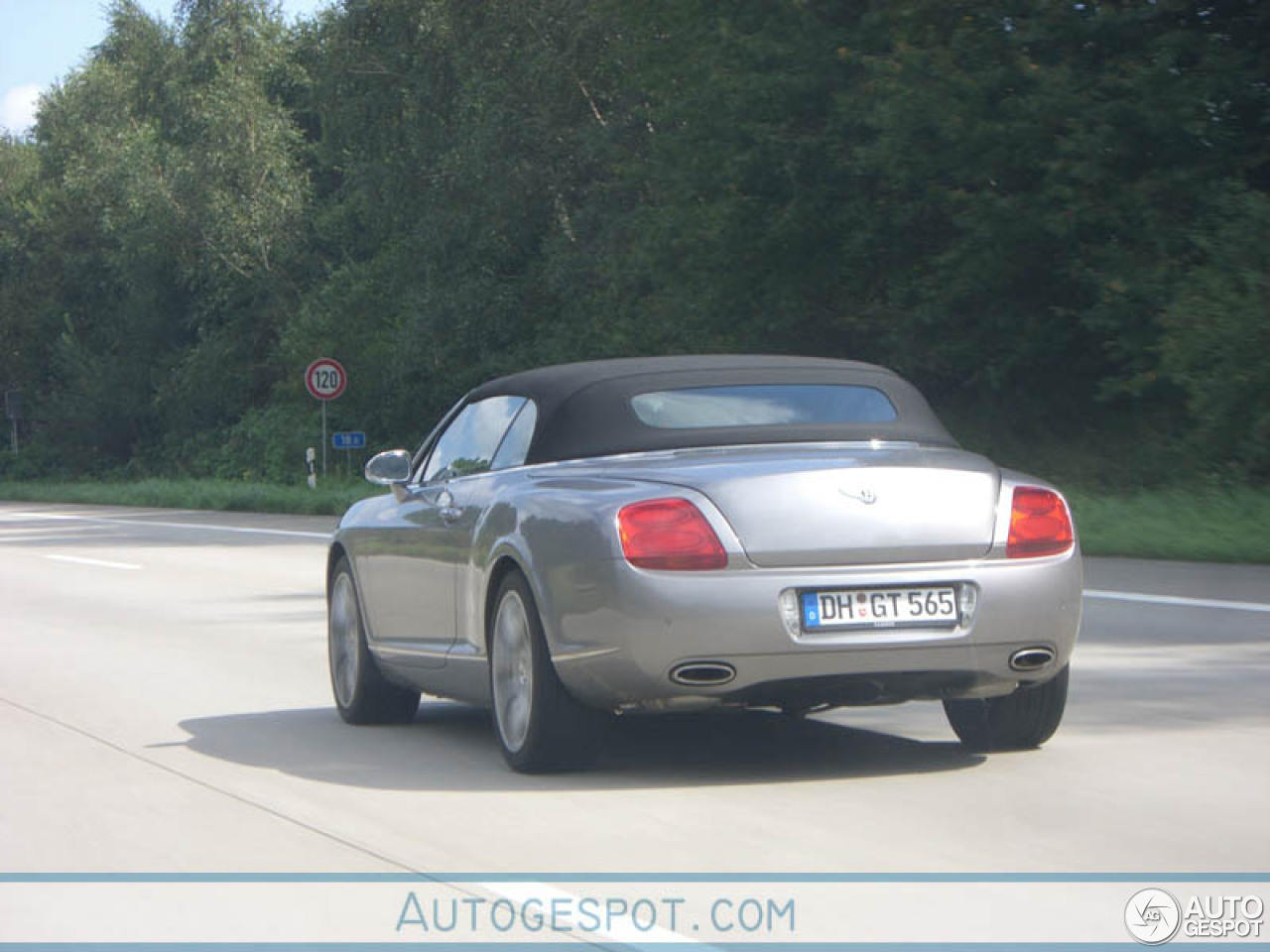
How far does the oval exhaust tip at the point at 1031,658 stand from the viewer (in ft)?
23.0

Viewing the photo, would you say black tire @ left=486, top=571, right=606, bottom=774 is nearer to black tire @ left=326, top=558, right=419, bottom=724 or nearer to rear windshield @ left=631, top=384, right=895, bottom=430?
rear windshield @ left=631, top=384, right=895, bottom=430

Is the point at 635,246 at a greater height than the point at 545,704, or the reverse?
the point at 635,246

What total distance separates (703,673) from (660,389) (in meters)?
1.49

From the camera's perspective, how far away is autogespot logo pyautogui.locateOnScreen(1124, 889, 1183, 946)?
4.79m

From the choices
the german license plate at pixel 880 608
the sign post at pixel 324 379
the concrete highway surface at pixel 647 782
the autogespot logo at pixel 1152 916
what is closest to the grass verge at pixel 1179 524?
the concrete highway surface at pixel 647 782

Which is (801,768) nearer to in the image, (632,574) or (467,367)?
(632,574)

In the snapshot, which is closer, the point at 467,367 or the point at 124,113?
the point at 467,367

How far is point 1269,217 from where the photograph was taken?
74.4 ft

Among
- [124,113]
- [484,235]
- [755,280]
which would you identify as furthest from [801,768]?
[124,113]

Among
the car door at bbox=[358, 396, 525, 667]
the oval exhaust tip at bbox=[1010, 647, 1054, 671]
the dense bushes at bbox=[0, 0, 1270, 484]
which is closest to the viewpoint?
the oval exhaust tip at bbox=[1010, 647, 1054, 671]

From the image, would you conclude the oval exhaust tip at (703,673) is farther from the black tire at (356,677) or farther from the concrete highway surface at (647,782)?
the black tire at (356,677)

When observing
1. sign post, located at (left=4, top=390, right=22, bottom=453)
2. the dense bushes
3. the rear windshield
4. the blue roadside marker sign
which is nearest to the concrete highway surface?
the rear windshield

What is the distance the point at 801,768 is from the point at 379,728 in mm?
2439

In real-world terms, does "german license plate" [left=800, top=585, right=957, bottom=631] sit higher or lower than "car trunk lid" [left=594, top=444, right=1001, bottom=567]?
lower
